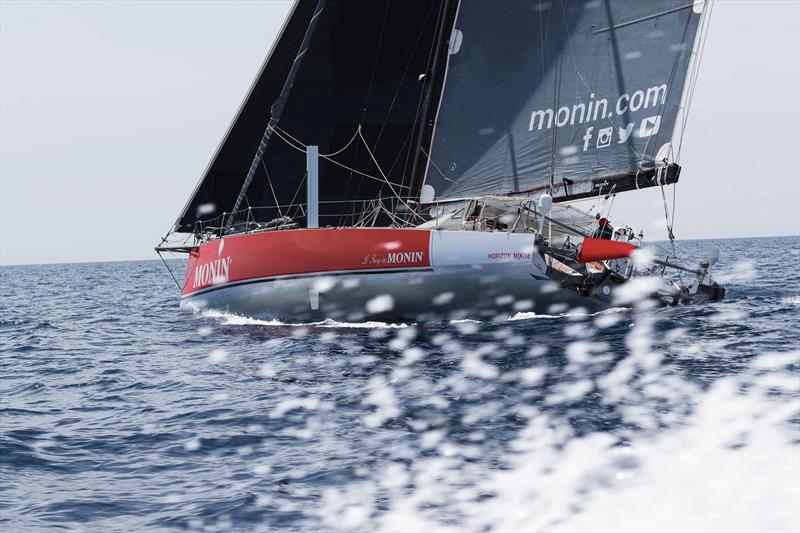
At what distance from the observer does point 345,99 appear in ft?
61.2

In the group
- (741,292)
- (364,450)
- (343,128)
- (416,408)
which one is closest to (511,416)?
(416,408)

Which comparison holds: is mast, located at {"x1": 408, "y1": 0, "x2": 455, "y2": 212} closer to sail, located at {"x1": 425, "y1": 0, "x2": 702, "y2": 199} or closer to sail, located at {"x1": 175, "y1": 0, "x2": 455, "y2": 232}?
sail, located at {"x1": 425, "y1": 0, "x2": 702, "y2": 199}

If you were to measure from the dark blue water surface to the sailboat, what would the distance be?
3.40 ft

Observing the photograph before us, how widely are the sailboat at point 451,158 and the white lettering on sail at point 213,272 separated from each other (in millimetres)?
62

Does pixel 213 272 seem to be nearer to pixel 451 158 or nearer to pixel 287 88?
pixel 287 88

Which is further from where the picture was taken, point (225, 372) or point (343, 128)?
point (343, 128)

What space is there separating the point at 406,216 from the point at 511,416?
9.46 metres

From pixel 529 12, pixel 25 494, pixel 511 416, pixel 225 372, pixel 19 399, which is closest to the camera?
pixel 25 494

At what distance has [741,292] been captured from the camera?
74.3ft

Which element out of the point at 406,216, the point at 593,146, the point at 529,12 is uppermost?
the point at 529,12

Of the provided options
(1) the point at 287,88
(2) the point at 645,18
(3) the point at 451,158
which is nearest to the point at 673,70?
(2) the point at 645,18

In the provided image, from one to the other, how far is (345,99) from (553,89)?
442 cm

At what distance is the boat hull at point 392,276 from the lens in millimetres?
14211

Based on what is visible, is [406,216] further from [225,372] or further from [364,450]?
[364,450]
